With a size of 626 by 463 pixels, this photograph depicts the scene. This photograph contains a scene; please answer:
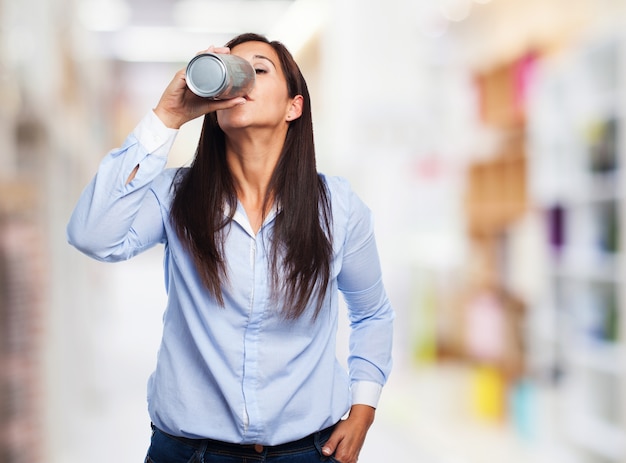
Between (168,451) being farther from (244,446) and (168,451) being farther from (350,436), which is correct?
(350,436)

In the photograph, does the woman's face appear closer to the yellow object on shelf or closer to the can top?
the can top

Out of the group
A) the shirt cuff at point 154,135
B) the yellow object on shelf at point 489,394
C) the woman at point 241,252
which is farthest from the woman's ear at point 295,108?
the yellow object on shelf at point 489,394

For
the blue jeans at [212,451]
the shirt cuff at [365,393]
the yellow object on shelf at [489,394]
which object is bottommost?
the yellow object on shelf at [489,394]

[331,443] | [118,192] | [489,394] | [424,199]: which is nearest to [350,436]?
[331,443]

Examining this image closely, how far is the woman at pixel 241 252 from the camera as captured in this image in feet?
2.48

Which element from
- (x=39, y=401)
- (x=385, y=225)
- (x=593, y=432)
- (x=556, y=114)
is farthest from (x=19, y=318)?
(x=385, y=225)

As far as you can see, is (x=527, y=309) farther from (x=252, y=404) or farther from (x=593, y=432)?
(x=252, y=404)

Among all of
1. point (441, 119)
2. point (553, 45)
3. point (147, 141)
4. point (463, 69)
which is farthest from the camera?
point (441, 119)

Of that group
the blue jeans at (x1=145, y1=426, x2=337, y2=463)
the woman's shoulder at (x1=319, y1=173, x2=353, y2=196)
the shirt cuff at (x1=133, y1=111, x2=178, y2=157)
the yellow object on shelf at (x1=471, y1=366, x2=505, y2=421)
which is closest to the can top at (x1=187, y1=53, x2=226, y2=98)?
the shirt cuff at (x1=133, y1=111, x2=178, y2=157)

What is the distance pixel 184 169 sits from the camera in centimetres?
83

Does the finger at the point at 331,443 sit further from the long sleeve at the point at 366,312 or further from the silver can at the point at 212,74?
the silver can at the point at 212,74

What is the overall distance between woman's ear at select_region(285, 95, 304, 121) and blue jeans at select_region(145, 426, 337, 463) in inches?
12.4

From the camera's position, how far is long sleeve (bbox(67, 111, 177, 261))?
2.45 feet

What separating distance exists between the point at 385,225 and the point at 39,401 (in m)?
5.05
